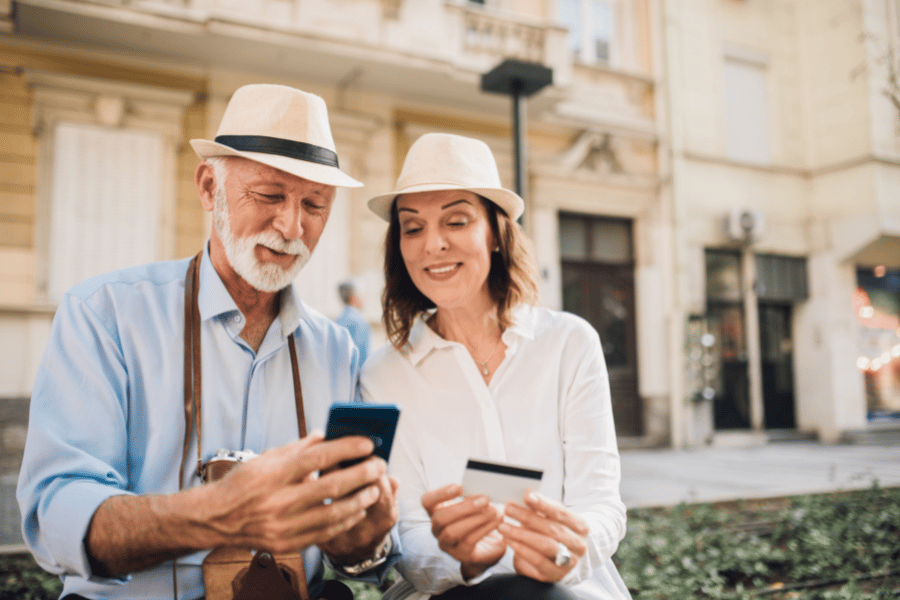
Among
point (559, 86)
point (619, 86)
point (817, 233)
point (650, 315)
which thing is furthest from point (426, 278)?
point (817, 233)

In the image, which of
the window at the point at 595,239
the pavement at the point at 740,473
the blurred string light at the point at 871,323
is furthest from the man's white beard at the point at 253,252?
the blurred string light at the point at 871,323

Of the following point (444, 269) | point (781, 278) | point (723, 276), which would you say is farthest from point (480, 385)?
point (781, 278)

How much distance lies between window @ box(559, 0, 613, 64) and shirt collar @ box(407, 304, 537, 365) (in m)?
9.67

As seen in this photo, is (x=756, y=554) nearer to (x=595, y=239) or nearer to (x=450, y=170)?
(x=450, y=170)

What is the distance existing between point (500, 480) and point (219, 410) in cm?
86

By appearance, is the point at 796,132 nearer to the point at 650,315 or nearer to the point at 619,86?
the point at 619,86

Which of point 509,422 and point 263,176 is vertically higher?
point 263,176

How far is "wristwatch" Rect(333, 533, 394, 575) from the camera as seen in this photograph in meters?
1.71

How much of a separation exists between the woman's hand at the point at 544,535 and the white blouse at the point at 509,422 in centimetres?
23

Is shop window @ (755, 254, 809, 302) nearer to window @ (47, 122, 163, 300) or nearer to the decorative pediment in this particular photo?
the decorative pediment

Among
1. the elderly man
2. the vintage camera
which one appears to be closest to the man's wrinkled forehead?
the elderly man

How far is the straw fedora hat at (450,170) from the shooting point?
212 cm

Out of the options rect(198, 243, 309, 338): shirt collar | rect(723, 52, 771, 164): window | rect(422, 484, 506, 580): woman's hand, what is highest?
rect(723, 52, 771, 164): window

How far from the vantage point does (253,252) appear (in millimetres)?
1921
